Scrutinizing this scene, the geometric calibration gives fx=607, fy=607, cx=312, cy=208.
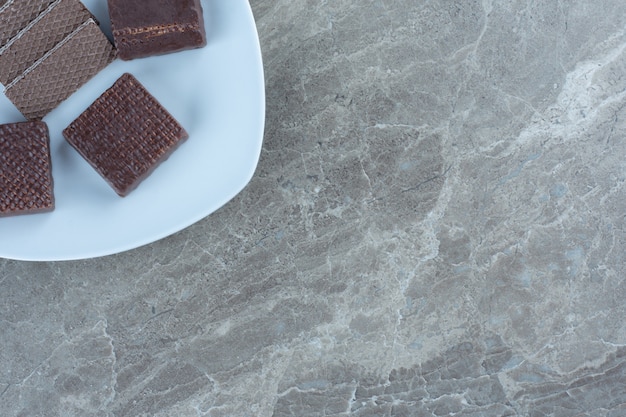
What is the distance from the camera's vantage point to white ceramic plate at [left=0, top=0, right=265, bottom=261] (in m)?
1.22

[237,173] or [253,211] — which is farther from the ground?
[237,173]

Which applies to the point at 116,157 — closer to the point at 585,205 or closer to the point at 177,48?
the point at 177,48

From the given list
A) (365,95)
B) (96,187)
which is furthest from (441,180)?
(96,187)

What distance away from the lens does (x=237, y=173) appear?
123cm

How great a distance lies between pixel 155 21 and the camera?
3.90ft

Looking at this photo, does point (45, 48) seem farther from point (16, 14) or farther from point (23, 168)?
point (23, 168)

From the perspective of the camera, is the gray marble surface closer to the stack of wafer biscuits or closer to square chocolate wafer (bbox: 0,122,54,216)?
square chocolate wafer (bbox: 0,122,54,216)

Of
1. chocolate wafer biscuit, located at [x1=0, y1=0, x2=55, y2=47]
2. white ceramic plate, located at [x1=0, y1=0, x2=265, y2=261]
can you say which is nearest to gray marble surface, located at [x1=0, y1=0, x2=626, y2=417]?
white ceramic plate, located at [x1=0, y1=0, x2=265, y2=261]

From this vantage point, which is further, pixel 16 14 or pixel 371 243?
pixel 371 243

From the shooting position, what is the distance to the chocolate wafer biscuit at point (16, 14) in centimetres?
120

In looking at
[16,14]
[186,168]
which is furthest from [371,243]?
[16,14]

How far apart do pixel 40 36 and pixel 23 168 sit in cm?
27

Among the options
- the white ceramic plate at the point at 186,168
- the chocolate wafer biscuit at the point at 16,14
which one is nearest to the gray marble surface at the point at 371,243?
the white ceramic plate at the point at 186,168

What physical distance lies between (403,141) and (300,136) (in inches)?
9.2
